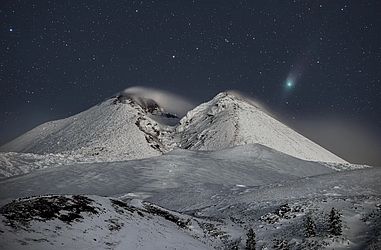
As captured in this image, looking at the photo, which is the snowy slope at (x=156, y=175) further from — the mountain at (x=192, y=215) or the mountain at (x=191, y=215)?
the mountain at (x=192, y=215)

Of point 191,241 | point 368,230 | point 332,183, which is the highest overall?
point 332,183

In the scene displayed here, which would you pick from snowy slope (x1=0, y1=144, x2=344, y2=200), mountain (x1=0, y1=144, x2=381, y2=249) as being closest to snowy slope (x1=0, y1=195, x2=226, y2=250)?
mountain (x1=0, y1=144, x2=381, y2=249)

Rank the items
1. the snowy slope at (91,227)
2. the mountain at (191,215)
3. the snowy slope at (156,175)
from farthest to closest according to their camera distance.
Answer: the snowy slope at (156,175) < the mountain at (191,215) < the snowy slope at (91,227)

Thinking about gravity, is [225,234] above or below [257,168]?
below

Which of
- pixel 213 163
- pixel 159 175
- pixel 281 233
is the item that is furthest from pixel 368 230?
pixel 213 163

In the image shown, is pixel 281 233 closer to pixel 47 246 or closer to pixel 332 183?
pixel 47 246

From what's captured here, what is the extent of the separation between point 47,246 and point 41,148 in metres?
191

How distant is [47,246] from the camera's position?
1794 cm

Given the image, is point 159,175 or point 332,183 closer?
point 332,183

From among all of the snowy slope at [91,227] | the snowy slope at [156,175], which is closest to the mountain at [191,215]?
the snowy slope at [91,227]

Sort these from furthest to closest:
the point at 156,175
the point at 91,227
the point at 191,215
A: 1. the point at 156,175
2. the point at 191,215
3. the point at 91,227

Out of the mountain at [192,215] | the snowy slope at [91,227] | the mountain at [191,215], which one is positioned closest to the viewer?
the snowy slope at [91,227]

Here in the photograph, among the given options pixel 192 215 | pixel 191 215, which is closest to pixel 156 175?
pixel 192 215

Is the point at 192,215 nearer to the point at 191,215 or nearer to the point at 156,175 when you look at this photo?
the point at 191,215
